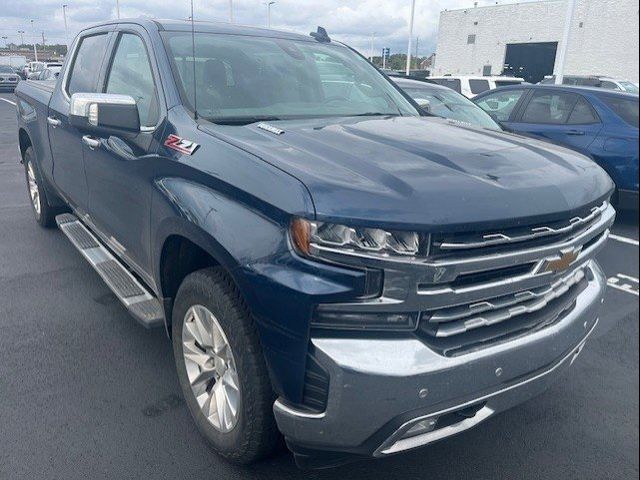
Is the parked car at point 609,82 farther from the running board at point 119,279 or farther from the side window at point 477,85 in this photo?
the side window at point 477,85

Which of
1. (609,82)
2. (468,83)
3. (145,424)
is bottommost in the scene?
(145,424)

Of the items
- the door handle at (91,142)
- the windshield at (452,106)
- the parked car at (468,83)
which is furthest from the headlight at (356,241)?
the parked car at (468,83)

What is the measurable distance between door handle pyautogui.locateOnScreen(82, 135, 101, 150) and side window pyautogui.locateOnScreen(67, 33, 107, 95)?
0.43 meters

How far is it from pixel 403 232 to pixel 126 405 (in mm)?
1855

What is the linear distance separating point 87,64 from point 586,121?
3352mm

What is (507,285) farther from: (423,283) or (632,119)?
(632,119)

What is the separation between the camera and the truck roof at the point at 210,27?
10.6ft

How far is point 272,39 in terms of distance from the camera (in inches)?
138

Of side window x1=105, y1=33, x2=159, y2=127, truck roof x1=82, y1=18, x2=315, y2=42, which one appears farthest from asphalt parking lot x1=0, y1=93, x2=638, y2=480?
truck roof x1=82, y1=18, x2=315, y2=42

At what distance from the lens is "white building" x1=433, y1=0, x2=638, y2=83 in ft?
2.76

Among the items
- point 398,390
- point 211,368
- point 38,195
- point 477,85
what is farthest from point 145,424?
point 477,85

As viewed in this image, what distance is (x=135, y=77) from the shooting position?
3277 mm

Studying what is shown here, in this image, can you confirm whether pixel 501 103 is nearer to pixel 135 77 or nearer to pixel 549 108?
pixel 549 108

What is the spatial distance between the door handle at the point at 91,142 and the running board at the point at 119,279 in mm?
734
